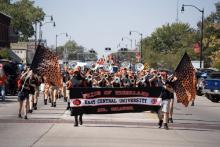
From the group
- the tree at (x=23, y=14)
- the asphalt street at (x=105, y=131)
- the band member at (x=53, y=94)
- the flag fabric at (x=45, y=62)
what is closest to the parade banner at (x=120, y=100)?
the asphalt street at (x=105, y=131)

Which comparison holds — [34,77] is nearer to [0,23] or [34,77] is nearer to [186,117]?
[186,117]

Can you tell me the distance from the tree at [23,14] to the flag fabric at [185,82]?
378 feet

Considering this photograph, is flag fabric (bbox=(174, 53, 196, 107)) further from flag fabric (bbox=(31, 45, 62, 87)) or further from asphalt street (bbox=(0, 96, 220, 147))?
flag fabric (bbox=(31, 45, 62, 87))

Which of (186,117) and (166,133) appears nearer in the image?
(166,133)

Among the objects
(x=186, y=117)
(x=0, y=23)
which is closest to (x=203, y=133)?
(x=186, y=117)

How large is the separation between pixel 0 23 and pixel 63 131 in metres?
76.7

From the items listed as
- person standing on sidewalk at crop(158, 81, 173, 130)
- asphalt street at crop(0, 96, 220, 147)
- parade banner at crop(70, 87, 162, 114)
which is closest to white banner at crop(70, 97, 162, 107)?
parade banner at crop(70, 87, 162, 114)

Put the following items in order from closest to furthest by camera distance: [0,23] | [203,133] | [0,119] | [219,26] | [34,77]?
[203,133]
[0,119]
[34,77]
[0,23]
[219,26]

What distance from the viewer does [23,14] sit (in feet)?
466

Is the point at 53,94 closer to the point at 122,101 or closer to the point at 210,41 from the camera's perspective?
the point at 122,101

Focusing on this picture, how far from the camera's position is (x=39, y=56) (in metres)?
22.8

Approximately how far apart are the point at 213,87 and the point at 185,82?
17.3 metres

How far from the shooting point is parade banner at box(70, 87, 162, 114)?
20.1 meters

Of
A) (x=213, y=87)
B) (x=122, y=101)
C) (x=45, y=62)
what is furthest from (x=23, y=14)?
(x=122, y=101)
